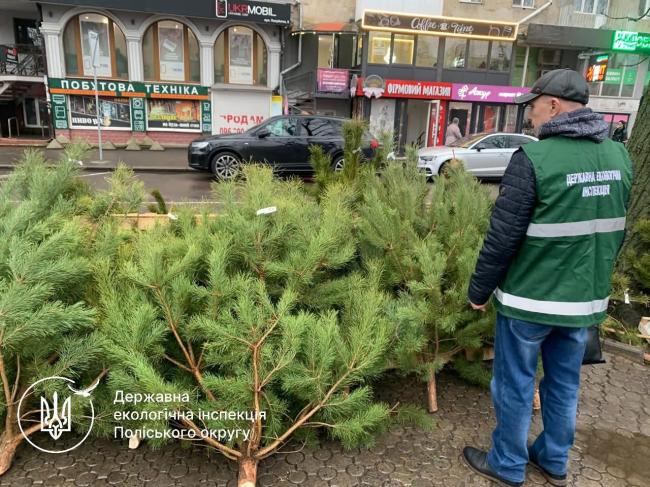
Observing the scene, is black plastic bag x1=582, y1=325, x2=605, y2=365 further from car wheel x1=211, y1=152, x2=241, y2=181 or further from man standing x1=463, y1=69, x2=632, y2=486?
car wheel x1=211, y1=152, x2=241, y2=181

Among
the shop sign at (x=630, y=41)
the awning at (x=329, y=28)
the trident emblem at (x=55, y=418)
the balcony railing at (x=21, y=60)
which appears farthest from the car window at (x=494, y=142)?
the balcony railing at (x=21, y=60)

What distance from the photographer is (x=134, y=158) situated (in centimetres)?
1588

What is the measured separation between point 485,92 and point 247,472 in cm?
2105

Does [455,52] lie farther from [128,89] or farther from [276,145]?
[128,89]

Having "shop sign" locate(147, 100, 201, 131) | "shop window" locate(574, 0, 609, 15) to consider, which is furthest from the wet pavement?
"shop window" locate(574, 0, 609, 15)

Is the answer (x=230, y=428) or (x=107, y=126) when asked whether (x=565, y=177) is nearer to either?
(x=230, y=428)

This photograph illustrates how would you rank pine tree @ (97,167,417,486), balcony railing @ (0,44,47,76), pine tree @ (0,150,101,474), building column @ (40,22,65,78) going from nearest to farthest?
1. pine tree @ (0,150,101,474)
2. pine tree @ (97,167,417,486)
3. building column @ (40,22,65,78)
4. balcony railing @ (0,44,47,76)

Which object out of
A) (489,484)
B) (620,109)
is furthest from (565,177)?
(620,109)

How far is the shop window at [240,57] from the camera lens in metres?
19.6

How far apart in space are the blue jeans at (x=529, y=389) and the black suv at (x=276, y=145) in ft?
31.1

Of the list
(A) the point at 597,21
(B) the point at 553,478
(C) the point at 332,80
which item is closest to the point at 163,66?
(C) the point at 332,80

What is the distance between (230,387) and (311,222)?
970 millimetres

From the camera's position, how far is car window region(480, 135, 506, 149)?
13641 mm

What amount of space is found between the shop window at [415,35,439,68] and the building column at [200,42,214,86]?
26.8 feet
